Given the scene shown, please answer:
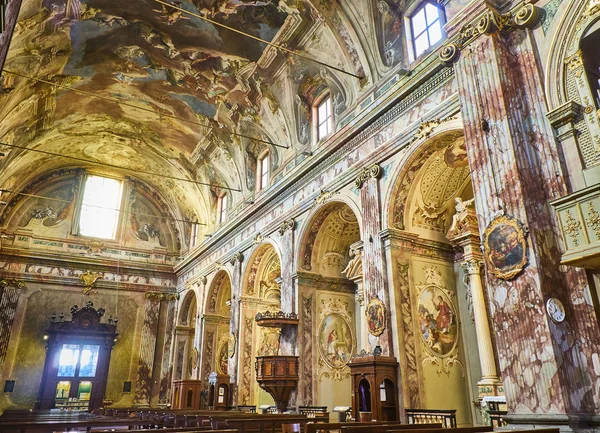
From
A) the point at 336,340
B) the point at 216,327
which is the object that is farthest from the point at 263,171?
the point at 336,340

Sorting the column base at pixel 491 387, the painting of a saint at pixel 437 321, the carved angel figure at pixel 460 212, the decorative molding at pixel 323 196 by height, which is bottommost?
the column base at pixel 491 387

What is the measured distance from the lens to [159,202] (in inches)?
977

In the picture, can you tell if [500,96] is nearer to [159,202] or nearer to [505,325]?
[505,325]

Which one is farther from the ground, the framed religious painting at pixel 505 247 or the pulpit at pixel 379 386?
the framed religious painting at pixel 505 247

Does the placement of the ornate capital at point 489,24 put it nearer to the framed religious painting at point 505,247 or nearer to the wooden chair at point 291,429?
the framed religious painting at point 505,247

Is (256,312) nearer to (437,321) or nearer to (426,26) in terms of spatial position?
(437,321)

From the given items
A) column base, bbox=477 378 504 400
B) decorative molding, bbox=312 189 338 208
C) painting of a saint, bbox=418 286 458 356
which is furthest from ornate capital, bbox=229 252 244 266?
column base, bbox=477 378 504 400

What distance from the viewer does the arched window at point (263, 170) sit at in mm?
16777

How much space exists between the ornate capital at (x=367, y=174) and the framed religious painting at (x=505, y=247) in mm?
3901

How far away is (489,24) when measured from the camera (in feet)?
24.6

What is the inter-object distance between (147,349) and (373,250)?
15.7 m

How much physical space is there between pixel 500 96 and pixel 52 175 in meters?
21.3

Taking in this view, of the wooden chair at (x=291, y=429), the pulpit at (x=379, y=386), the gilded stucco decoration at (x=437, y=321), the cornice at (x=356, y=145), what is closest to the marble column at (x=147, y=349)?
the cornice at (x=356, y=145)

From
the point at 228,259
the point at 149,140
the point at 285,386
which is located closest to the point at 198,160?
the point at 149,140
